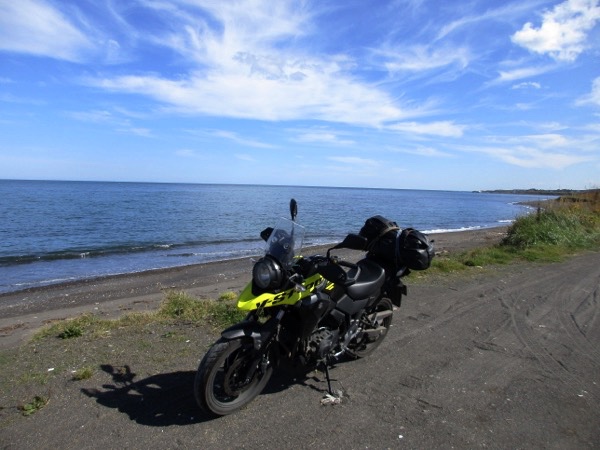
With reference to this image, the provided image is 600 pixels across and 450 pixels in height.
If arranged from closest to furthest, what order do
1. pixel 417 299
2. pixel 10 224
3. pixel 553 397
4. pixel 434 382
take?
pixel 553 397, pixel 434 382, pixel 417 299, pixel 10 224

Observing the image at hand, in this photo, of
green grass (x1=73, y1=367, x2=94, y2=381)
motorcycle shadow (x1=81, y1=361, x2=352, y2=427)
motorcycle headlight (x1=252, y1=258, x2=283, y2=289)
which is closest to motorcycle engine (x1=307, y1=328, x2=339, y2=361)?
motorcycle shadow (x1=81, y1=361, x2=352, y2=427)

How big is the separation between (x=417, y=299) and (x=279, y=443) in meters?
4.92

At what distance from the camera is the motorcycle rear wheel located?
191 inches

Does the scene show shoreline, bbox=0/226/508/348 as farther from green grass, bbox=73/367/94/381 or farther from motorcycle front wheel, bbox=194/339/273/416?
motorcycle front wheel, bbox=194/339/273/416

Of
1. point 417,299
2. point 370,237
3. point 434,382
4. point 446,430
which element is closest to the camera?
point 446,430

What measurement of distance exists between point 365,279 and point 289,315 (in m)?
1.00

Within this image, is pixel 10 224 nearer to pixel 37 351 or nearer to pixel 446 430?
pixel 37 351

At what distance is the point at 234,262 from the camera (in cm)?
1730

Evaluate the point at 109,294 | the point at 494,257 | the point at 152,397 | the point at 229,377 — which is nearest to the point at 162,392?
the point at 152,397

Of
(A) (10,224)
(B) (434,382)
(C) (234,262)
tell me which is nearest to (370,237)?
(B) (434,382)

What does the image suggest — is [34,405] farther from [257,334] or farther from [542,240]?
[542,240]

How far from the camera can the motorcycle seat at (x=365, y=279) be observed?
436cm

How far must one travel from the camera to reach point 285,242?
150 inches

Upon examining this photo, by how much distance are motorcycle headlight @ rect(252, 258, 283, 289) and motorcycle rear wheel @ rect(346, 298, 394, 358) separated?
1636mm
